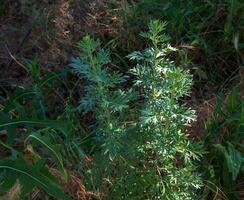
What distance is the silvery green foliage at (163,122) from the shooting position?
237 centimetres

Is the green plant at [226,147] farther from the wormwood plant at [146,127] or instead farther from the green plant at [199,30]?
the green plant at [199,30]

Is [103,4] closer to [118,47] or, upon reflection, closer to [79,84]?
Result: [118,47]

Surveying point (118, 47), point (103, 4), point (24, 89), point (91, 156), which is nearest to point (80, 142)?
point (91, 156)

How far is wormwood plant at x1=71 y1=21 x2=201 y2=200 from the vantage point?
2.36 m

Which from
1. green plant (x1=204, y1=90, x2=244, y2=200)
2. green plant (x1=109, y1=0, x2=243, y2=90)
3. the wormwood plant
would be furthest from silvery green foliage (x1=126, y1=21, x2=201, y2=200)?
green plant (x1=109, y1=0, x2=243, y2=90)

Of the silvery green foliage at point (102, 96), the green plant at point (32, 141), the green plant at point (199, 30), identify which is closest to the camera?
the silvery green foliage at point (102, 96)

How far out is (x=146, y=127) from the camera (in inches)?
95.8

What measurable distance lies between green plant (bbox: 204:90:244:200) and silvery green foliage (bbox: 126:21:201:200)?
1.00 feet

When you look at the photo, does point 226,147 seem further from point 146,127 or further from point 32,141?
point 32,141

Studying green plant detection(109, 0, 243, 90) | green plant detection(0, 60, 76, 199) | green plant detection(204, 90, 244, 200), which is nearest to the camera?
green plant detection(0, 60, 76, 199)

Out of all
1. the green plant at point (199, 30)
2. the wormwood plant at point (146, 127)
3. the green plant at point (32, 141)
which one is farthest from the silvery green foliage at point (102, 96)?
the green plant at point (199, 30)

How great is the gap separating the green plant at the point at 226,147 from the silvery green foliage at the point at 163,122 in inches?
12.0

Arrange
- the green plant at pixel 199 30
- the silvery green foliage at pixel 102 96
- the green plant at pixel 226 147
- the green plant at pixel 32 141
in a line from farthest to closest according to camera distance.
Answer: the green plant at pixel 199 30 → the green plant at pixel 226 147 → the green plant at pixel 32 141 → the silvery green foliage at pixel 102 96

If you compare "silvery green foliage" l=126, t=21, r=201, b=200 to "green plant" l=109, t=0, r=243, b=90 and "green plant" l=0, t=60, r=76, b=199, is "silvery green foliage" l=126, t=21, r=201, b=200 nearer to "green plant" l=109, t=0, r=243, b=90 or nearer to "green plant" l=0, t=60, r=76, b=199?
"green plant" l=0, t=60, r=76, b=199
